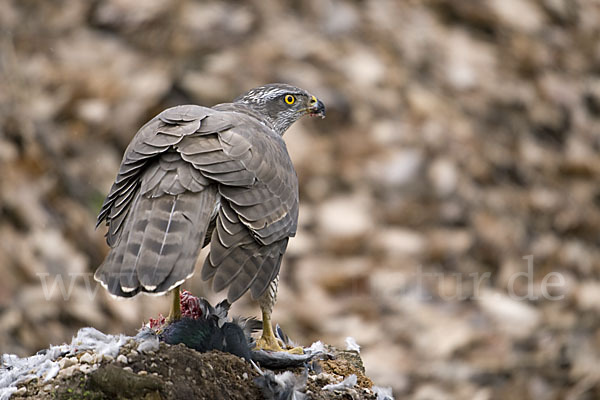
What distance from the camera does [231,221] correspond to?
2.92 m

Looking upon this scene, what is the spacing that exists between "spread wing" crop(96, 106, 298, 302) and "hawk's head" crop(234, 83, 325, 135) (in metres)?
0.87

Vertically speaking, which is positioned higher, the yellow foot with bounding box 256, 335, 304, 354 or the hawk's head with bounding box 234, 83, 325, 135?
the hawk's head with bounding box 234, 83, 325, 135

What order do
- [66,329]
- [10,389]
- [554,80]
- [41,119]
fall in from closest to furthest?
A: [10,389], [66,329], [41,119], [554,80]

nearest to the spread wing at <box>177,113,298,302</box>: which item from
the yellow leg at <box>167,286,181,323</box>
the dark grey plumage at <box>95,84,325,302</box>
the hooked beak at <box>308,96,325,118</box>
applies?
the dark grey plumage at <box>95,84,325,302</box>

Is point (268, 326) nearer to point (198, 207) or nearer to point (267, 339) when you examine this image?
point (267, 339)

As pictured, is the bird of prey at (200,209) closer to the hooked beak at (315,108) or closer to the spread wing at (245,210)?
the spread wing at (245,210)

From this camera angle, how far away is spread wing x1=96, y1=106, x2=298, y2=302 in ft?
8.90

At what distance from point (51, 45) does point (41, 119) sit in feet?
2.85

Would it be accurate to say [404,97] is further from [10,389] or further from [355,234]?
[10,389]

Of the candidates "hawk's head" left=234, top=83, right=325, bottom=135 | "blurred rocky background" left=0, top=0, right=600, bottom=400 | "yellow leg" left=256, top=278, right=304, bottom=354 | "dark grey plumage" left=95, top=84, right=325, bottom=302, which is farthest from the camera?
"blurred rocky background" left=0, top=0, right=600, bottom=400

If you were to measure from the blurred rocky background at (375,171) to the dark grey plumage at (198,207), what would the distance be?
2578 mm

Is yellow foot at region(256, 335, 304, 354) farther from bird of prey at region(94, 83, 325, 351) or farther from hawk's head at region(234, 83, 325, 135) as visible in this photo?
hawk's head at region(234, 83, 325, 135)

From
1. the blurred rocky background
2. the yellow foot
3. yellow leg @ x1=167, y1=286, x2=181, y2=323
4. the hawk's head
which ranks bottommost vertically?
the yellow foot

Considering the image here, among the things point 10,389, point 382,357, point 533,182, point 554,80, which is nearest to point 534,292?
point 533,182
